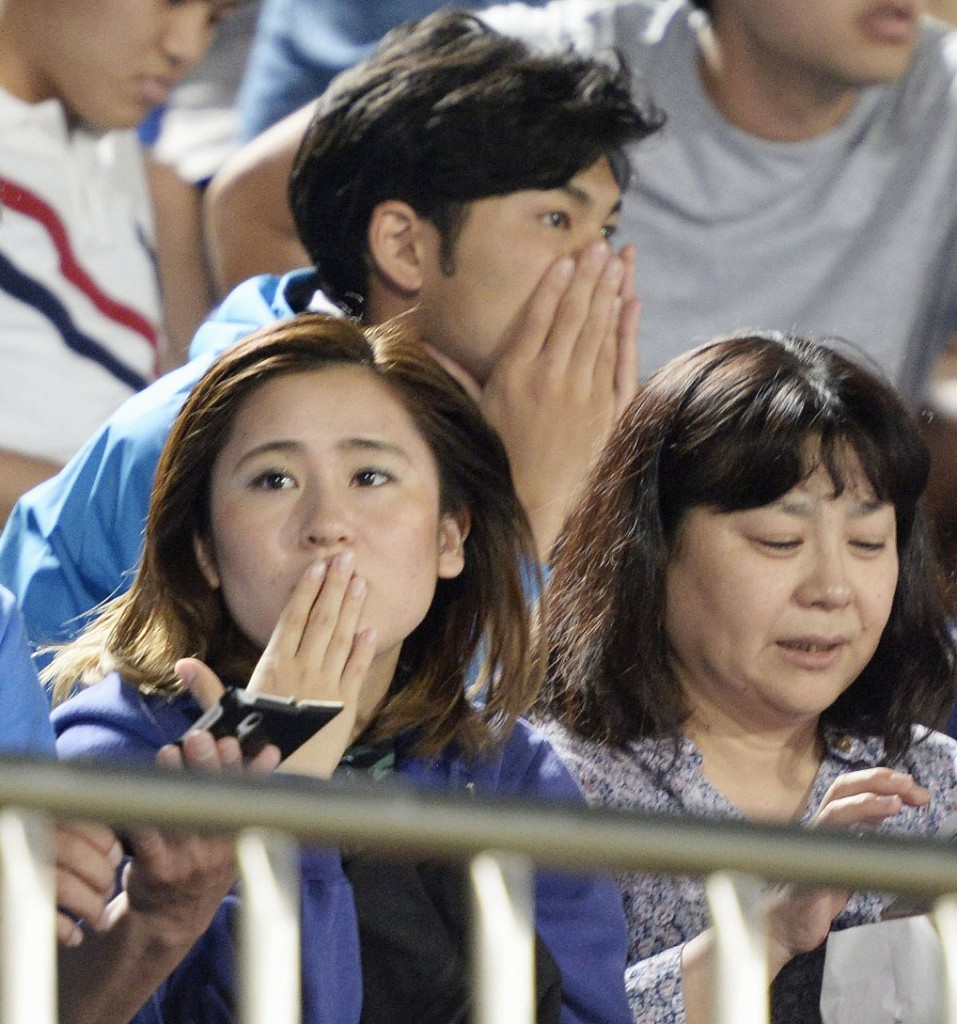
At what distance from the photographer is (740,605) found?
5.37 feet

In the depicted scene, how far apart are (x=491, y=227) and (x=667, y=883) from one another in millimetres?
832

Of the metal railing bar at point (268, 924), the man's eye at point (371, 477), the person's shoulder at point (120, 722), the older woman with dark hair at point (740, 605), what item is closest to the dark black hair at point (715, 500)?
the older woman with dark hair at point (740, 605)

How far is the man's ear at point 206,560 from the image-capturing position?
1564 mm

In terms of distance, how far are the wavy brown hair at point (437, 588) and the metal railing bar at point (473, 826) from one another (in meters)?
0.59

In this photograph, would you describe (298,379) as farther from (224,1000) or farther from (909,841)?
(909,841)

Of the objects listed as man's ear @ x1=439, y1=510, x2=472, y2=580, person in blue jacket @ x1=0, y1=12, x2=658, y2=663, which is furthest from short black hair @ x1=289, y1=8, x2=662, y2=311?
man's ear @ x1=439, y1=510, x2=472, y2=580

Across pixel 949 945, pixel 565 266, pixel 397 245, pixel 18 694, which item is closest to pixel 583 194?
pixel 565 266

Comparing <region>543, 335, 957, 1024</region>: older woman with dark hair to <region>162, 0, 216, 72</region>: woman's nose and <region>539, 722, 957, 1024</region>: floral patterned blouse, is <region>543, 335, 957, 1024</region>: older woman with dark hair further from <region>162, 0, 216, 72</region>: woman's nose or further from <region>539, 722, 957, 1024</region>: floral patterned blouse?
<region>162, 0, 216, 72</region>: woman's nose

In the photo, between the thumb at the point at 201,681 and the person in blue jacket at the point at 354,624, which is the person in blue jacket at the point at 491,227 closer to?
the person in blue jacket at the point at 354,624

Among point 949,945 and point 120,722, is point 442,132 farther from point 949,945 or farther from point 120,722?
point 949,945

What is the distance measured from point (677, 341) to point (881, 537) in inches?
26.5

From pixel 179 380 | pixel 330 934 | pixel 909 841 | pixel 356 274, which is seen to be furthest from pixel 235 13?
pixel 909 841

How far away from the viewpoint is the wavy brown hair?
154 cm

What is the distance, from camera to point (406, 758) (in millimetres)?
1533
